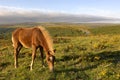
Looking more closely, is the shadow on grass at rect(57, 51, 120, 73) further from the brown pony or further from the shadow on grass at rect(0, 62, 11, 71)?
the shadow on grass at rect(0, 62, 11, 71)

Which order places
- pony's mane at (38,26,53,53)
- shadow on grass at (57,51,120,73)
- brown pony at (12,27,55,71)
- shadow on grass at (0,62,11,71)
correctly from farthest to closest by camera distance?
shadow on grass at (0,62,11,71) → shadow on grass at (57,51,120,73) → pony's mane at (38,26,53,53) → brown pony at (12,27,55,71)

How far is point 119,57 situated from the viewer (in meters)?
17.5

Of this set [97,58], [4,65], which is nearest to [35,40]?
[4,65]

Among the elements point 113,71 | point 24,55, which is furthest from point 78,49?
point 113,71

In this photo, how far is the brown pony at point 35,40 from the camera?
1476 cm

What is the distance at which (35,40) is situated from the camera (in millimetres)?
15992

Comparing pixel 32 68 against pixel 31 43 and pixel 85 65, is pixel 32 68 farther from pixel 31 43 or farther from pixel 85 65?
pixel 85 65

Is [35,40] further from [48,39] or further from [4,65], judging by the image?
[4,65]

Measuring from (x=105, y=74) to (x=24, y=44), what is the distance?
6.27 metres

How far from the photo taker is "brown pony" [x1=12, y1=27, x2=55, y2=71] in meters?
14.8

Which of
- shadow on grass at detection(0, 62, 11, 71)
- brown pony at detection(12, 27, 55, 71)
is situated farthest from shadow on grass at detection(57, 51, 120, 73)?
shadow on grass at detection(0, 62, 11, 71)

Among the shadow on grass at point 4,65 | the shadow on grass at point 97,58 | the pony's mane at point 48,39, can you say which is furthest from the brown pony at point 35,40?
the shadow on grass at point 97,58

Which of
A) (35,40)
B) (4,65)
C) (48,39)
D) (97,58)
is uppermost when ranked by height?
(48,39)

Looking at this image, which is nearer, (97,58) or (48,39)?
(48,39)
